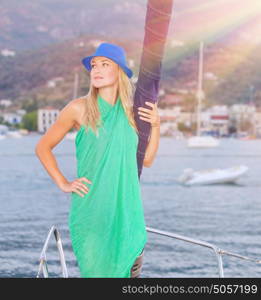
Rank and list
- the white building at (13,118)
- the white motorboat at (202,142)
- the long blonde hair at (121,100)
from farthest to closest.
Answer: the white building at (13,118)
the white motorboat at (202,142)
the long blonde hair at (121,100)

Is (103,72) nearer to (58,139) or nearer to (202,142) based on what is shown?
(58,139)

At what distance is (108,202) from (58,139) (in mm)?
169

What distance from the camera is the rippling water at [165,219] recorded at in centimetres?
1117

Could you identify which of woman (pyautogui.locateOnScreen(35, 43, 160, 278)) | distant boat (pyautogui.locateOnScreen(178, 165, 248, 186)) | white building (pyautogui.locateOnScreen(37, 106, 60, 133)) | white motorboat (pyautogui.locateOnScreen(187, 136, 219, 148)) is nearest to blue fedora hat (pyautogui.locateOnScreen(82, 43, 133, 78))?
woman (pyautogui.locateOnScreen(35, 43, 160, 278))

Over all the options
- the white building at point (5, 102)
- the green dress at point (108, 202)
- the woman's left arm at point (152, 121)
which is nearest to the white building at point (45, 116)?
the white building at point (5, 102)

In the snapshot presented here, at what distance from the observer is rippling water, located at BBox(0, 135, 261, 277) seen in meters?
11.2

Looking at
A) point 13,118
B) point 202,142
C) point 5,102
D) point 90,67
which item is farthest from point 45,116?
point 90,67

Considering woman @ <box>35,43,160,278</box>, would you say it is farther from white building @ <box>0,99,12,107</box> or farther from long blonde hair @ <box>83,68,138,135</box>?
white building @ <box>0,99,12,107</box>

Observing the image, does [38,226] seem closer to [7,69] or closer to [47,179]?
[47,179]

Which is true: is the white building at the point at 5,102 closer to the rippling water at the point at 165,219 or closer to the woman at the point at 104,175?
the rippling water at the point at 165,219

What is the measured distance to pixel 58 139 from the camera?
5.10 ft

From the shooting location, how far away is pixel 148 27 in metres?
1.65

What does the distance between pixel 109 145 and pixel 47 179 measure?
27.4 metres

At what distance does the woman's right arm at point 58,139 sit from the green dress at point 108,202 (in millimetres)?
23
